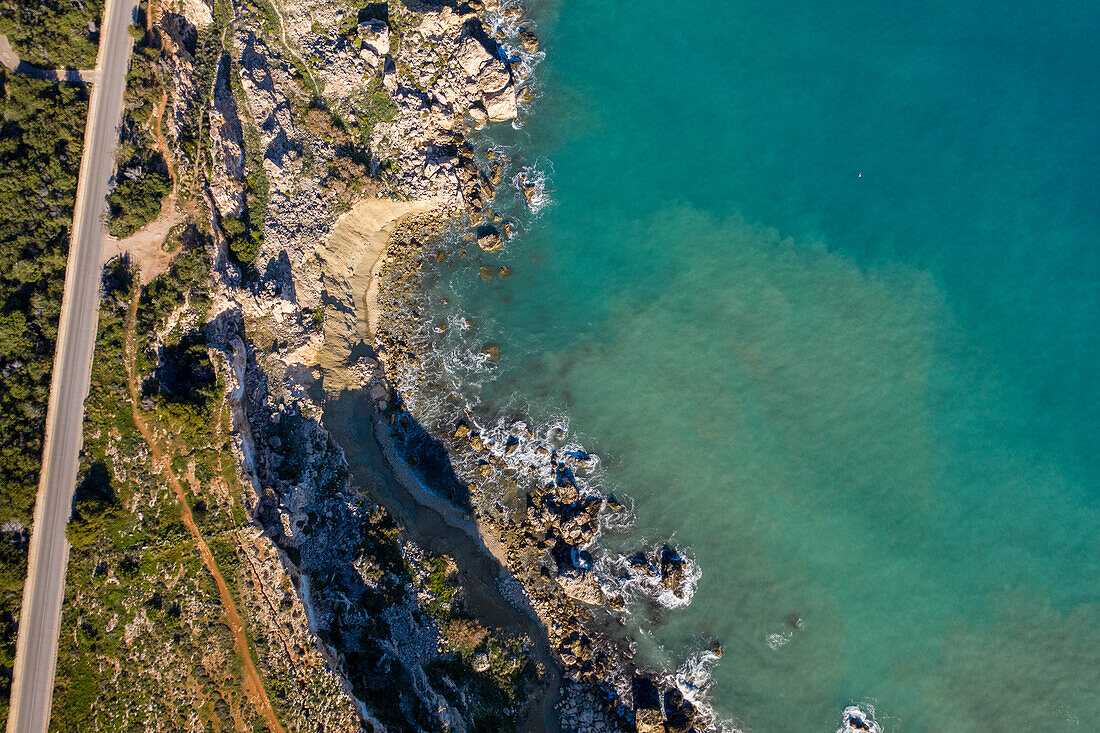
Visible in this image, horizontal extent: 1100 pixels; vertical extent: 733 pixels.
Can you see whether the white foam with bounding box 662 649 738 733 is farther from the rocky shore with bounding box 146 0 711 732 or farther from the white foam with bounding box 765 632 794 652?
the white foam with bounding box 765 632 794 652

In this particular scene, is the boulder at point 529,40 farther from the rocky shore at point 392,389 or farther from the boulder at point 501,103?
the boulder at point 501,103

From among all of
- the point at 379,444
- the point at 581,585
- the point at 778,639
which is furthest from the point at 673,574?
the point at 379,444

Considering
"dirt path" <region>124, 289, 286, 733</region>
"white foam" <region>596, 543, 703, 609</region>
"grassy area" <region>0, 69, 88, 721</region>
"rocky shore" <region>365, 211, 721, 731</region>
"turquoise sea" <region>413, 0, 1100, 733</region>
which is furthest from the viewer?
"white foam" <region>596, 543, 703, 609</region>

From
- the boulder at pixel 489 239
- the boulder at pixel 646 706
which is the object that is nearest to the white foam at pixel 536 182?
the boulder at pixel 489 239

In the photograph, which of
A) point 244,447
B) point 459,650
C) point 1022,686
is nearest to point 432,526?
point 459,650

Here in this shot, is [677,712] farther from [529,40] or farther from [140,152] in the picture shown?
[140,152]

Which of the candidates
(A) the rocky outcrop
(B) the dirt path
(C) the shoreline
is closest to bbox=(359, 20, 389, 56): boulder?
(A) the rocky outcrop

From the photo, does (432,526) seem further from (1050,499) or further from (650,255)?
(1050,499)
